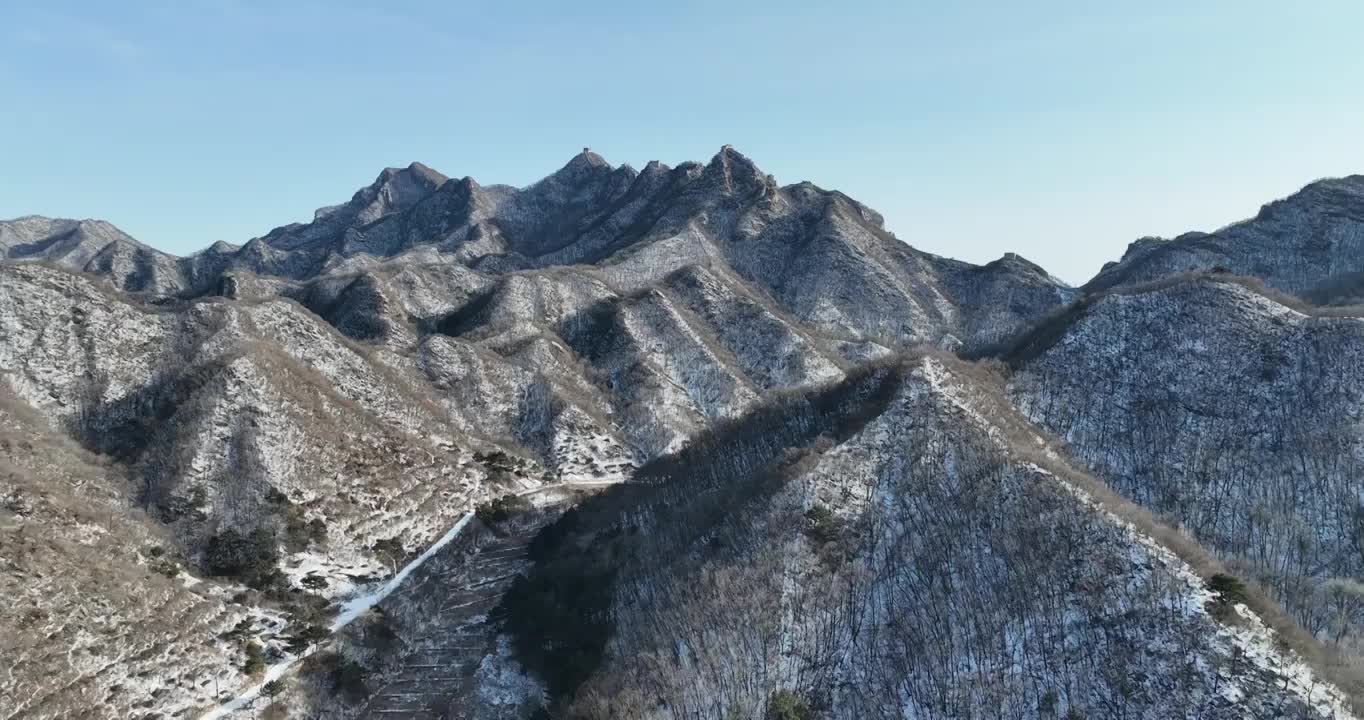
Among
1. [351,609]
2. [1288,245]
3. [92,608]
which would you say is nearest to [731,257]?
[1288,245]

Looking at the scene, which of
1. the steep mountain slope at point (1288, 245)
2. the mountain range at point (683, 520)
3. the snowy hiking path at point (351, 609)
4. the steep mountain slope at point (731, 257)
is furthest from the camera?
the steep mountain slope at point (731, 257)

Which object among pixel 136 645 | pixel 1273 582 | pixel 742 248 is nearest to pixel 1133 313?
pixel 1273 582

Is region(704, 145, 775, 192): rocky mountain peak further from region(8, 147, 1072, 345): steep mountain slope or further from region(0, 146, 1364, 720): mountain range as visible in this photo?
region(0, 146, 1364, 720): mountain range

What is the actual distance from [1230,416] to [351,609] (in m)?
61.4

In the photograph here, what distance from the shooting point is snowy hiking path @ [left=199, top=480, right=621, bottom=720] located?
3902cm

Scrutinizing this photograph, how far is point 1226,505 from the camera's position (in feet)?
148

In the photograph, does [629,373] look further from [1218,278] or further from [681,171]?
[681,171]

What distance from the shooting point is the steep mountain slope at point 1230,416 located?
137ft

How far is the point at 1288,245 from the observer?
335ft

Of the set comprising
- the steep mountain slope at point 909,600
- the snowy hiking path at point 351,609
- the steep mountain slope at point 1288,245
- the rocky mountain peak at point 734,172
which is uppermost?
the rocky mountain peak at point 734,172

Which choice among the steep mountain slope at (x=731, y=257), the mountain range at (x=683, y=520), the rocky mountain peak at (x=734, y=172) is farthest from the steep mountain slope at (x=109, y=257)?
the rocky mountain peak at (x=734, y=172)

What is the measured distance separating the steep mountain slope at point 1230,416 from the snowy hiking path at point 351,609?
150 ft

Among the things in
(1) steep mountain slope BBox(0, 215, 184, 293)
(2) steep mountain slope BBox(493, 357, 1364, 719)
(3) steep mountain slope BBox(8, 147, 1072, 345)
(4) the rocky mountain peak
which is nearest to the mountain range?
(2) steep mountain slope BBox(493, 357, 1364, 719)

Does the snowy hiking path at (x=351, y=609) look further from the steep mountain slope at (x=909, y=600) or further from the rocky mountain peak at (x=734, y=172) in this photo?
the rocky mountain peak at (x=734, y=172)
